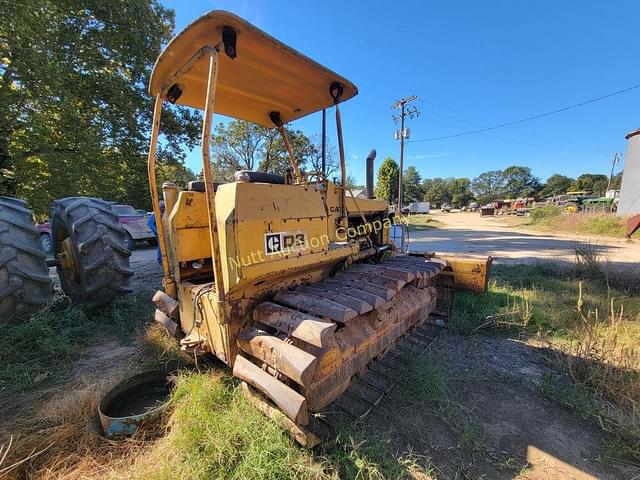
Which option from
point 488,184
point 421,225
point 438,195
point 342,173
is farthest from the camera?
point 488,184

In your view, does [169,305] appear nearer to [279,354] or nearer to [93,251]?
[93,251]

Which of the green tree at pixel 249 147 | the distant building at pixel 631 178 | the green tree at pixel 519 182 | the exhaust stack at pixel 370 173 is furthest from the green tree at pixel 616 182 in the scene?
the exhaust stack at pixel 370 173

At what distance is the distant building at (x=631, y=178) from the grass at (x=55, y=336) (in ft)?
95.3

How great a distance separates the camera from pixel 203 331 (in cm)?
235

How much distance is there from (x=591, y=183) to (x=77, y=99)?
105 m

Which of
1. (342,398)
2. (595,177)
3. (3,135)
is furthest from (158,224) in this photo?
(595,177)

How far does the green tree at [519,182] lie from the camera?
92438mm

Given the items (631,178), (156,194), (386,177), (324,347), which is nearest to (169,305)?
(156,194)

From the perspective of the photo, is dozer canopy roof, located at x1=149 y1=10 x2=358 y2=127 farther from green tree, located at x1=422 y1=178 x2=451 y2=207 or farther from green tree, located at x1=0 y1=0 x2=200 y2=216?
green tree, located at x1=422 y1=178 x2=451 y2=207

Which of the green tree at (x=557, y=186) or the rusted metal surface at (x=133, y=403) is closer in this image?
the rusted metal surface at (x=133, y=403)

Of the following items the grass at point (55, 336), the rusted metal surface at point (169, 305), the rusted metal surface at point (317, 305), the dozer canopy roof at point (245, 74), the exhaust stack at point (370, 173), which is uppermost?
the dozer canopy roof at point (245, 74)

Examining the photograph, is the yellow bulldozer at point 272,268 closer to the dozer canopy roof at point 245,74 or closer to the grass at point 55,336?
the dozer canopy roof at point 245,74

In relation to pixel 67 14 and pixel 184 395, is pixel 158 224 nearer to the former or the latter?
pixel 184 395

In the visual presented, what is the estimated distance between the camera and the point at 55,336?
3084mm
